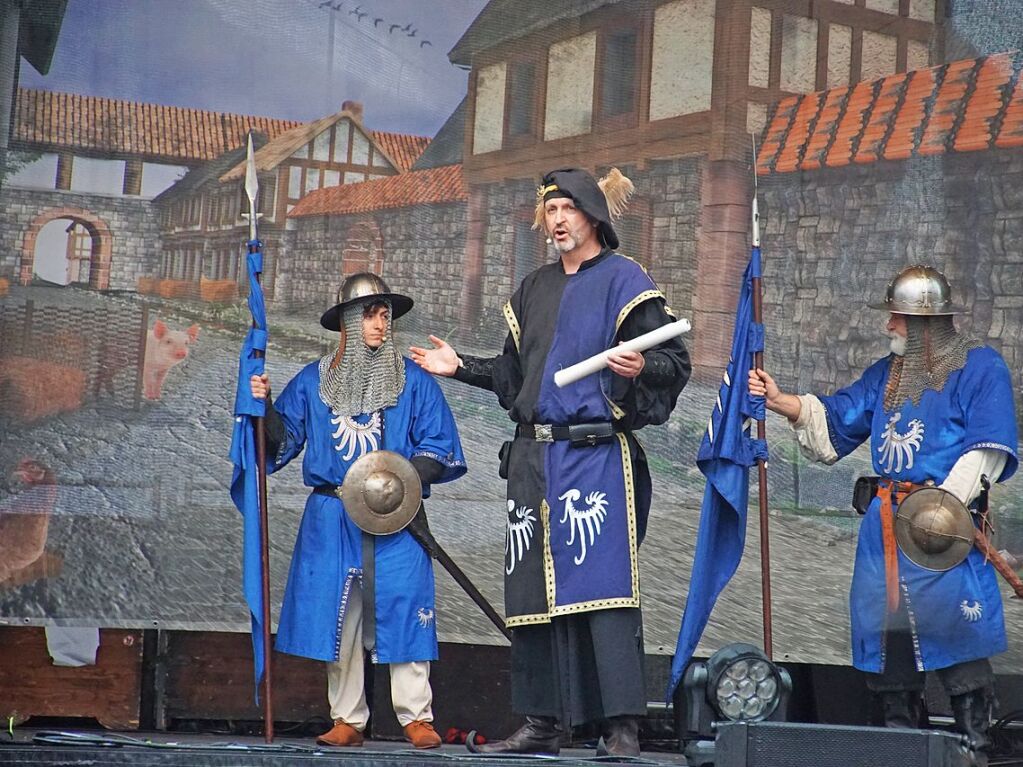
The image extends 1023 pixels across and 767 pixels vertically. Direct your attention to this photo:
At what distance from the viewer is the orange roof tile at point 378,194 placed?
6293mm

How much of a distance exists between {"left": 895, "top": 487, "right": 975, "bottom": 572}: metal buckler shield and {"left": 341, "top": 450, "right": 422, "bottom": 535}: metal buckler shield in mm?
1585

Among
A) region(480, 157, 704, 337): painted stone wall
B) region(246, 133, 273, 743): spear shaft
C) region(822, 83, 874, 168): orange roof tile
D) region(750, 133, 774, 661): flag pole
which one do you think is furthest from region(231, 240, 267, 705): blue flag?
region(822, 83, 874, 168): orange roof tile

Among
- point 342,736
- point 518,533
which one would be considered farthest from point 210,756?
point 518,533

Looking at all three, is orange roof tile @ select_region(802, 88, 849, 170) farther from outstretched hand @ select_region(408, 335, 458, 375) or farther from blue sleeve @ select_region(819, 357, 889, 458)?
outstretched hand @ select_region(408, 335, 458, 375)

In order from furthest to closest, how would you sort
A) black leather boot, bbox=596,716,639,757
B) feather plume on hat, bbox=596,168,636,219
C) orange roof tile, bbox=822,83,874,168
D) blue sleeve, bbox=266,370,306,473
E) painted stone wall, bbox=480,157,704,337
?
1. painted stone wall, bbox=480,157,704,337
2. orange roof tile, bbox=822,83,874,168
3. feather plume on hat, bbox=596,168,636,219
4. blue sleeve, bbox=266,370,306,473
5. black leather boot, bbox=596,716,639,757

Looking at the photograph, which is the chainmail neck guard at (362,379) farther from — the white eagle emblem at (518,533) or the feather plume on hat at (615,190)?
the feather plume on hat at (615,190)

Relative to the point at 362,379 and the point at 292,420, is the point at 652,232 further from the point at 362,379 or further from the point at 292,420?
the point at 292,420

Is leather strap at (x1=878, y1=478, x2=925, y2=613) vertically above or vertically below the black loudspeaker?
above

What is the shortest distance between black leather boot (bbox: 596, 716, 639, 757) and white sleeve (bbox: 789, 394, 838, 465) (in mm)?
1199

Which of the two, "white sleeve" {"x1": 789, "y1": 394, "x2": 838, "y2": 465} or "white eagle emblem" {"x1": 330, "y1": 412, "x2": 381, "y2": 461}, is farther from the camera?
"white sleeve" {"x1": 789, "y1": 394, "x2": 838, "y2": 465}

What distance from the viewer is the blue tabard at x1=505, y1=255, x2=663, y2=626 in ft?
15.2

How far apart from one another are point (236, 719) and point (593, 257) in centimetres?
231

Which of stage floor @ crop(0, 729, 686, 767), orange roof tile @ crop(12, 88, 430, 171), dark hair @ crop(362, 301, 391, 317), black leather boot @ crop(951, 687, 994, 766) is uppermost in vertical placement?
orange roof tile @ crop(12, 88, 430, 171)

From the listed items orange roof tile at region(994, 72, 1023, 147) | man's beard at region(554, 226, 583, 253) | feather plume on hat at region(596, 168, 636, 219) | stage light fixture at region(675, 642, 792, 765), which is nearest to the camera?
stage light fixture at region(675, 642, 792, 765)
